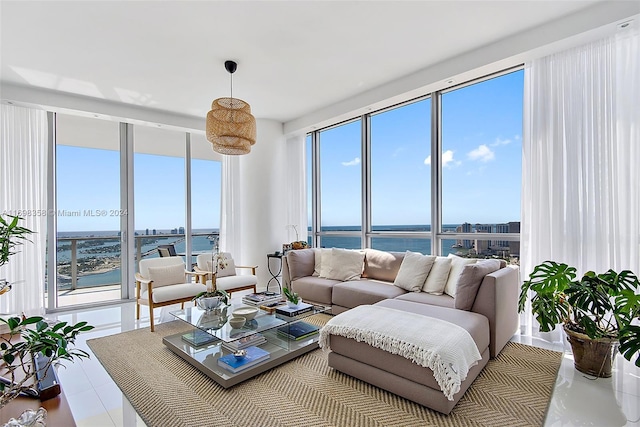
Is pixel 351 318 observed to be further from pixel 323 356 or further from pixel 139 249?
pixel 139 249

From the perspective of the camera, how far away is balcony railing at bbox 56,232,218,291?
15.1ft

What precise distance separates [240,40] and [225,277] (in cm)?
299

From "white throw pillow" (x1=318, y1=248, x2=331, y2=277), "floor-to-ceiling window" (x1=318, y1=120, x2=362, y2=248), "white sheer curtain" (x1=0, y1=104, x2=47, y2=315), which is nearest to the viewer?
"white sheer curtain" (x1=0, y1=104, x2=47, y2=315)

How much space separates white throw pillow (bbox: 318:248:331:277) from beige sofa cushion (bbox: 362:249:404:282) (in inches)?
19.2

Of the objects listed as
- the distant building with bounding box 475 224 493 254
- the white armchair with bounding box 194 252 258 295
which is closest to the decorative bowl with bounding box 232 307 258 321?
the white armchair with bounding box 194 252 258 295

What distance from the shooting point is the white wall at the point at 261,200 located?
18.2 ft

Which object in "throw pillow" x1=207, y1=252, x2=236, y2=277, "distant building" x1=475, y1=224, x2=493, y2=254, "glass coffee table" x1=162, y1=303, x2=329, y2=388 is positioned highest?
"distant building" x1=475, y1=224, x2=493, y2=254

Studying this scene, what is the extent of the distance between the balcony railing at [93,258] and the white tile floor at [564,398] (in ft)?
7.91

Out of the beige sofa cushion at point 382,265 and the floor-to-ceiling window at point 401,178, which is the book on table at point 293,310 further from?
the floor-to-ceiling window at point 401,178

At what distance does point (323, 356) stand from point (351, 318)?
600 millimetres

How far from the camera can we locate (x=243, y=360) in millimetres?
2525

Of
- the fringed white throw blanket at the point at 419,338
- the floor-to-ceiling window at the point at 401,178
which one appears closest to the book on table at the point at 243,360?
the fringed white throw blanket at the point at 419,338

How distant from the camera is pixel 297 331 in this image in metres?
3.17

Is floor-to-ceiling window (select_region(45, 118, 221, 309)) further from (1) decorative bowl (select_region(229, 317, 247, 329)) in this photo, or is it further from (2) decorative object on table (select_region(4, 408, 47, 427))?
(2) decorative object on table (select_region(4, 408, 47, 427))
